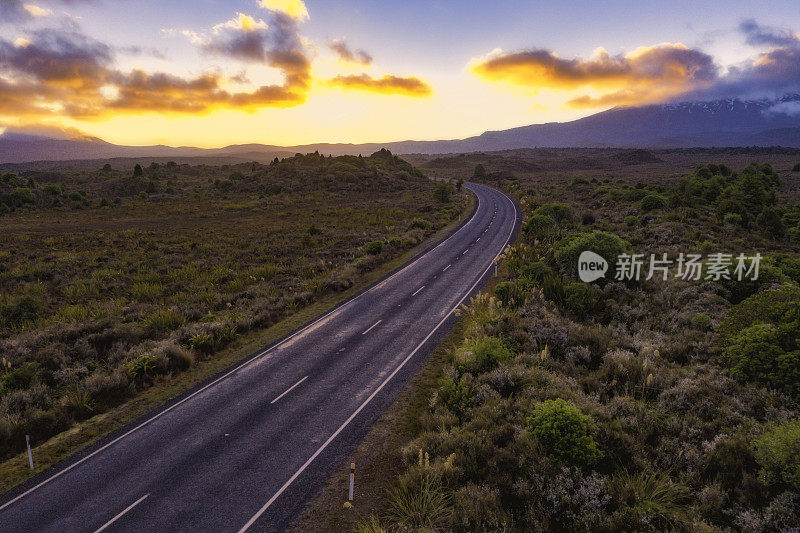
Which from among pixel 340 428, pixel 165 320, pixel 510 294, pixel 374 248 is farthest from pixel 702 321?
pixel 165 320

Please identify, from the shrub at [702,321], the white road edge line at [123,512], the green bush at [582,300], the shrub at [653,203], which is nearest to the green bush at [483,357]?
the green bush at [582,300]

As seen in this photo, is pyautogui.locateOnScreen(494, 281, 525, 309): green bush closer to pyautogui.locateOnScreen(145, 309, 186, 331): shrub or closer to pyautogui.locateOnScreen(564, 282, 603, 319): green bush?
pyautogui.locateOnScreen(564, 282, 603, 319): green bush

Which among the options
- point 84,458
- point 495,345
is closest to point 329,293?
point 495,345

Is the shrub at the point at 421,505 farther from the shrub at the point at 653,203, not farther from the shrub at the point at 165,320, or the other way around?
the shrub at the point at 653,203

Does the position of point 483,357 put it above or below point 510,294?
below

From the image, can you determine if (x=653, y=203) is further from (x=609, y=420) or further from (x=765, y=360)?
(x=609, y=420)
